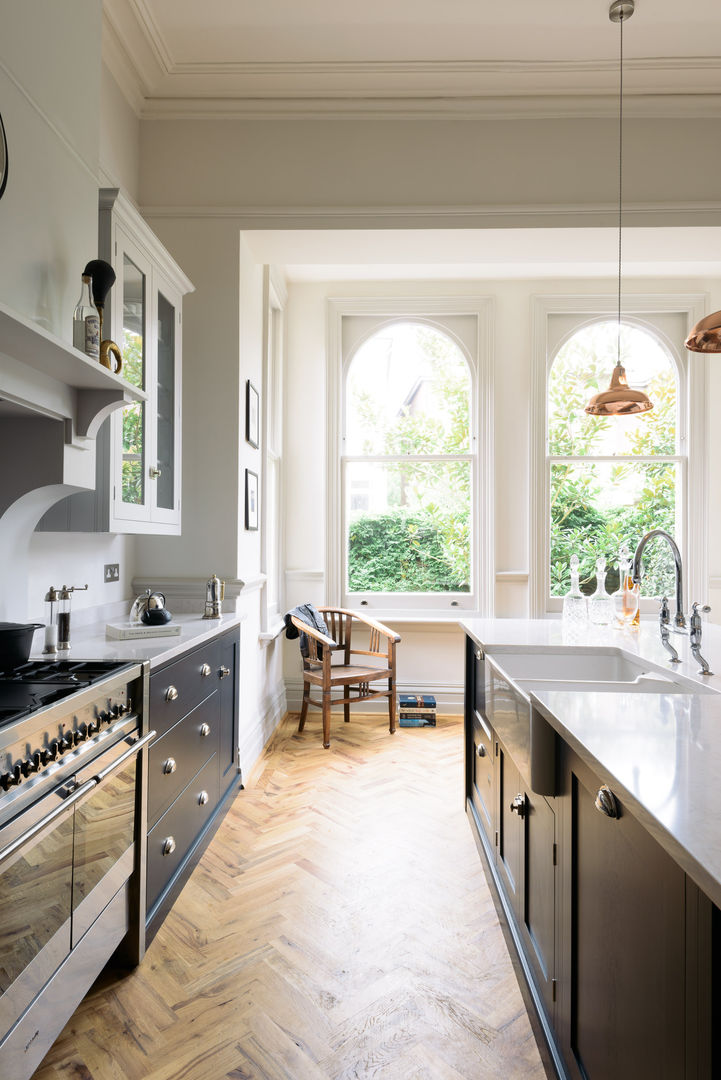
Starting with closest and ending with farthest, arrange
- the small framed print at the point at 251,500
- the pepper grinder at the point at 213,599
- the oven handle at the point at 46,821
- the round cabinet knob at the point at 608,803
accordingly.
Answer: the round cabinet knob at the point at 608,803
the oven handle at the point at 46,821
the pepper grinder at the point at 213,599
the small framed print at the point at 251,500

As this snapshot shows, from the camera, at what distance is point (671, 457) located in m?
4.83

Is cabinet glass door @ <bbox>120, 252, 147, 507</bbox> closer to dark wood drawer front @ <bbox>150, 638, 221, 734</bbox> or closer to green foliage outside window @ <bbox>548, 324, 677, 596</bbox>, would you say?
dark wood drawer front @ <bbox>150, 638, 221, 734</bbox>

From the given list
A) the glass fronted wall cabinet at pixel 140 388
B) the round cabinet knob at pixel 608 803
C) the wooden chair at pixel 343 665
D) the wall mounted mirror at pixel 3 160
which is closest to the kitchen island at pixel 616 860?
the round cabinet knob at pixel 608 803

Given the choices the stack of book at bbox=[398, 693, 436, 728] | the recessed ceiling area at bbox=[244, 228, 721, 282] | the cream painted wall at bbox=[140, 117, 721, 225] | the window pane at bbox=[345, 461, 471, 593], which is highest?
the cream painted wall at bbox=[140, 117, 721, 225]

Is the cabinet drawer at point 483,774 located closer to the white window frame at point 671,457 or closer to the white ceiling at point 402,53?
the white window frame at point 671,457

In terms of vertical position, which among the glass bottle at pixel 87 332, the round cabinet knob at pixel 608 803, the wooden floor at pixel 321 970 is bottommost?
the wooden floor at pixel 321 970

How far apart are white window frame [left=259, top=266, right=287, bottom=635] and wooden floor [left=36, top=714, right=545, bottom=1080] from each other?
154 cm

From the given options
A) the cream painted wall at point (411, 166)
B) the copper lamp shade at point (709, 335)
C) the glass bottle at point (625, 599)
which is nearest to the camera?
the copper lamp shade at point (709, 335)

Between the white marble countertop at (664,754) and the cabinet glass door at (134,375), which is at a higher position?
the cabinet glass door at (134,375)

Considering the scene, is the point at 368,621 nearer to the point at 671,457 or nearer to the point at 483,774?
the point at 483,774

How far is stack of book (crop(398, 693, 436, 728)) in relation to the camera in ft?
14.6

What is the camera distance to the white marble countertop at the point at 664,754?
2.36 ft

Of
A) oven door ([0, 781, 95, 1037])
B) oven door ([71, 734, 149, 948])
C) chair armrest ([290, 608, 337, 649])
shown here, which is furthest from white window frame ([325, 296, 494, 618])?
oven door ([0, 781, 95, 1037])

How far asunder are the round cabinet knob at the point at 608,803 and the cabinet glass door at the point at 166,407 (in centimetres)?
215
